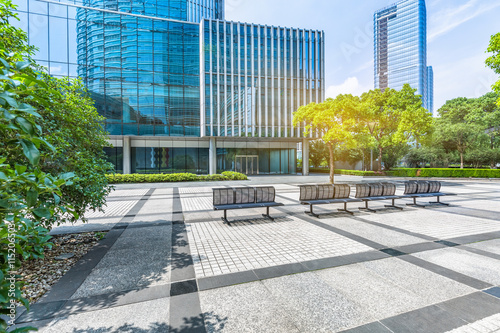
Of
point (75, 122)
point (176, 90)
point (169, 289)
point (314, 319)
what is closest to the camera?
point (314, 319)

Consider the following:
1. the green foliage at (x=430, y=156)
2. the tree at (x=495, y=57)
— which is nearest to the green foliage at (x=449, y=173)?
the green foliage at (x=430, y=156)

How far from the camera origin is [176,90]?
27.9 meters

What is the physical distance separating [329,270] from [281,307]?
5.04 ft

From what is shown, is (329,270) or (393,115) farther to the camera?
(393,115)

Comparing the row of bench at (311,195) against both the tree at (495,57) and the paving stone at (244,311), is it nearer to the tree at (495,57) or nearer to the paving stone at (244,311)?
the paving stone at (244,311)

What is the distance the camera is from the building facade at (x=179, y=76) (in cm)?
2502

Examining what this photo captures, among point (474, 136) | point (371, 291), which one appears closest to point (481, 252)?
point (371, 291)

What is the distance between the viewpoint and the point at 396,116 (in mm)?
22656

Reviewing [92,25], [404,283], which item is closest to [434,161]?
[404,283]

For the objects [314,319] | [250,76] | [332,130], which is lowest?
[314,319]

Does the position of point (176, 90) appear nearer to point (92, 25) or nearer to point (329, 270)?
point (92, 25)

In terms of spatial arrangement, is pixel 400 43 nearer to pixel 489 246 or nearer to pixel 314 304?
pixel 489 246

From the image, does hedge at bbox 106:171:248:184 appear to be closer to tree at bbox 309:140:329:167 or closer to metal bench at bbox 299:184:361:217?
metal bench at bbox 299:184:361:217

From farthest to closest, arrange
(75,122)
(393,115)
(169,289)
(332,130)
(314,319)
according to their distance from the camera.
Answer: (393,115), (332,130), (75,122), (169,289), (314,319)
